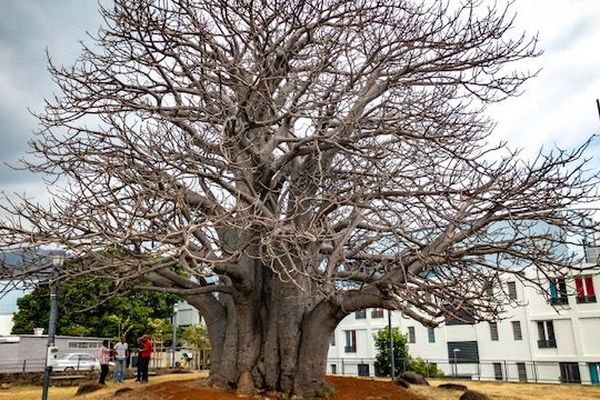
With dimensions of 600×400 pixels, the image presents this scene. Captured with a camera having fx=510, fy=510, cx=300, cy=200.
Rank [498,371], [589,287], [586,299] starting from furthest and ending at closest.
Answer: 1. [498,371]
2. [589,287]
3. [586,299]

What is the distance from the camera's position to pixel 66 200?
9328 millimetres

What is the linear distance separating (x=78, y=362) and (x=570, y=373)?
2620 cm

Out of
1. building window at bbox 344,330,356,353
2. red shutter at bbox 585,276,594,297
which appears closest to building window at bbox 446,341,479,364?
red shutter at bbox 585,276,594,297

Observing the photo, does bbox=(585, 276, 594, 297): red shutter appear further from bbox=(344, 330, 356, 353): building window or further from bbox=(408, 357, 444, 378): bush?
bbox=(344, 330, 356, 353): building window

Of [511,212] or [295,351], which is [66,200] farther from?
[511,212]

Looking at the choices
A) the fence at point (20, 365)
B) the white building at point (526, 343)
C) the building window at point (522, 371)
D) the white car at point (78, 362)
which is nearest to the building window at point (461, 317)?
the white building at point (526, 343)

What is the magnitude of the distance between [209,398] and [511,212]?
642 cm

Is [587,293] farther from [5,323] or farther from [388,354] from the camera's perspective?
[5,323]

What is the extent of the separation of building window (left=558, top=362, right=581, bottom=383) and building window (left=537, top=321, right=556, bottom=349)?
1.53 meters

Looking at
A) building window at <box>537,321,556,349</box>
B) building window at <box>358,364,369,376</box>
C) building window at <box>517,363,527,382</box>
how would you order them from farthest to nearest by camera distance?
1. building window at <box>358,364,369,376</box>
2. building window at <box>517,363,527,382</box>
3. building window at <box>537,321,556,349</box>

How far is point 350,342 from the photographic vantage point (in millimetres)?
43031

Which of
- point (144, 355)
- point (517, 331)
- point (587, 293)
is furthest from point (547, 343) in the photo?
point (144, 355)

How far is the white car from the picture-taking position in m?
24.1

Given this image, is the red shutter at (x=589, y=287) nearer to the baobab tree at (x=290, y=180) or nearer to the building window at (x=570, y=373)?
the building window at (x=570, y=373)
